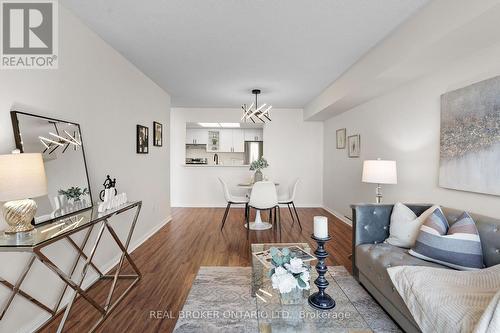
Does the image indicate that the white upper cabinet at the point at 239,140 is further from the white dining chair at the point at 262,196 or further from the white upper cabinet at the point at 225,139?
the white dining chair at the point at 262,196

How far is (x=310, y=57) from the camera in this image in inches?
114

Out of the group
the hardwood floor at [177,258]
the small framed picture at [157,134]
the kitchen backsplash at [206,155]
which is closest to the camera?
the hardwood floor at [177,258]

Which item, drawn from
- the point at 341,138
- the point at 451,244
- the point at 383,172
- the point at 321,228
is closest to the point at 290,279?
the point at 321,228

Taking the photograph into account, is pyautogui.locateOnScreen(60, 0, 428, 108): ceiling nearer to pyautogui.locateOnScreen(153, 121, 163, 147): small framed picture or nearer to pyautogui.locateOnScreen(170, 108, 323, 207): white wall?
pyautogui.locateOnScreen(153, 121, 163, 147): small framed picture

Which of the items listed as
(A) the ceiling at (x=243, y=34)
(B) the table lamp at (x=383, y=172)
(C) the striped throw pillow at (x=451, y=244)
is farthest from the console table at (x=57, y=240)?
(B) the table lamp at (x=383, y=172)

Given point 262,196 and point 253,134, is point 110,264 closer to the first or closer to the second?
point 262,196

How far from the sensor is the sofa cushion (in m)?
1.65

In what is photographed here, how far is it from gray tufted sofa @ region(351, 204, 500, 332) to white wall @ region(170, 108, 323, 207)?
11.9ft

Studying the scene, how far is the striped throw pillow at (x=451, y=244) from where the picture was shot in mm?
1587

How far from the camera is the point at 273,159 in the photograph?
19.2 ft

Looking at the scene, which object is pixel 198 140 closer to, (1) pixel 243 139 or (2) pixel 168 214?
(1) pixel 243 139

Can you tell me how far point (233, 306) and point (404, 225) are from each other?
1629 millimetres

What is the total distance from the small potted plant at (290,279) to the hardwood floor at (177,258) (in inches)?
36.5

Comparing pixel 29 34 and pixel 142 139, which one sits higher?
pixel 29 34
